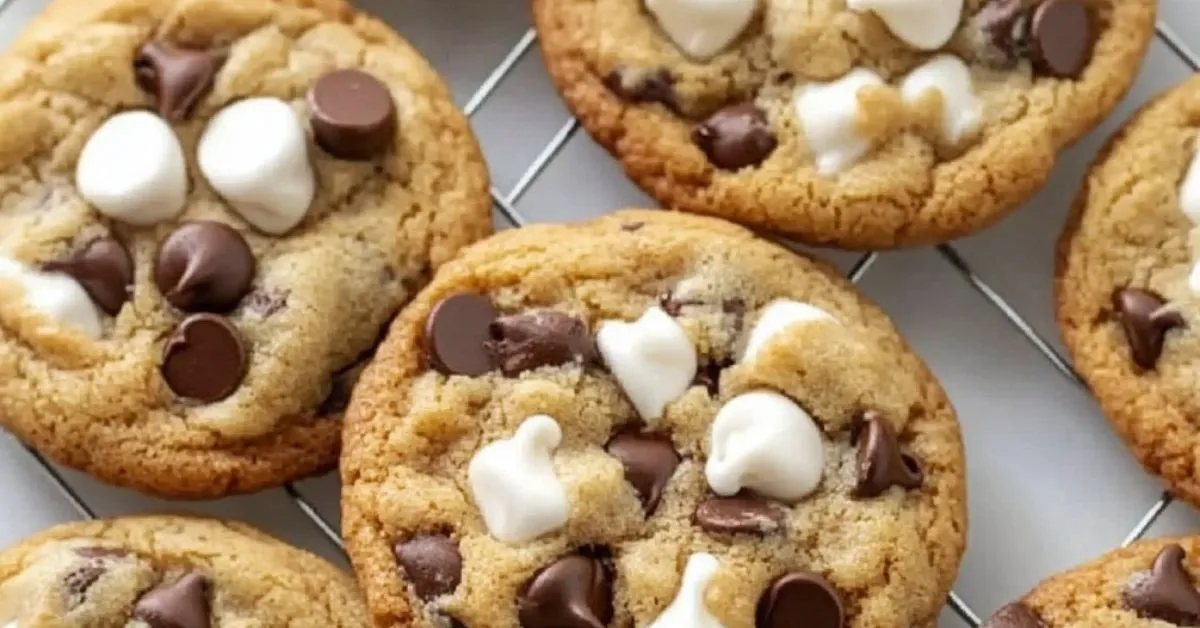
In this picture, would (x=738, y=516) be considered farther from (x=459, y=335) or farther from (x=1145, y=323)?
(x=1145, y=323)

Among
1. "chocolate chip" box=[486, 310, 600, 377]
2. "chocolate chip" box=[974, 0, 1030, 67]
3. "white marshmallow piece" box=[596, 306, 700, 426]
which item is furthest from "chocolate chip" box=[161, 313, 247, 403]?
"chocolate chip" box=[974, 0, 1030, 67]

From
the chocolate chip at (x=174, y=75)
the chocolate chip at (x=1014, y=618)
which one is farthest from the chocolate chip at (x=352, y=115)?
the chocolate chip at (x=1014, y=618)

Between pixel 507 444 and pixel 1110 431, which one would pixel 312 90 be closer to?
pixel 507 444

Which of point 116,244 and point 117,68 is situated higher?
point 117,68

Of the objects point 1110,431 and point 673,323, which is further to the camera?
point 1110,431

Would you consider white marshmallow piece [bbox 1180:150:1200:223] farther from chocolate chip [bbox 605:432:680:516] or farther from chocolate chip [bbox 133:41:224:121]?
chocolate chip [bbox 133:41:224:121]

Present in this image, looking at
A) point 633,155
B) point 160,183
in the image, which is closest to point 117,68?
point 160,183

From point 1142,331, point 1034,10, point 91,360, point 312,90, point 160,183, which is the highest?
point 1034,10
